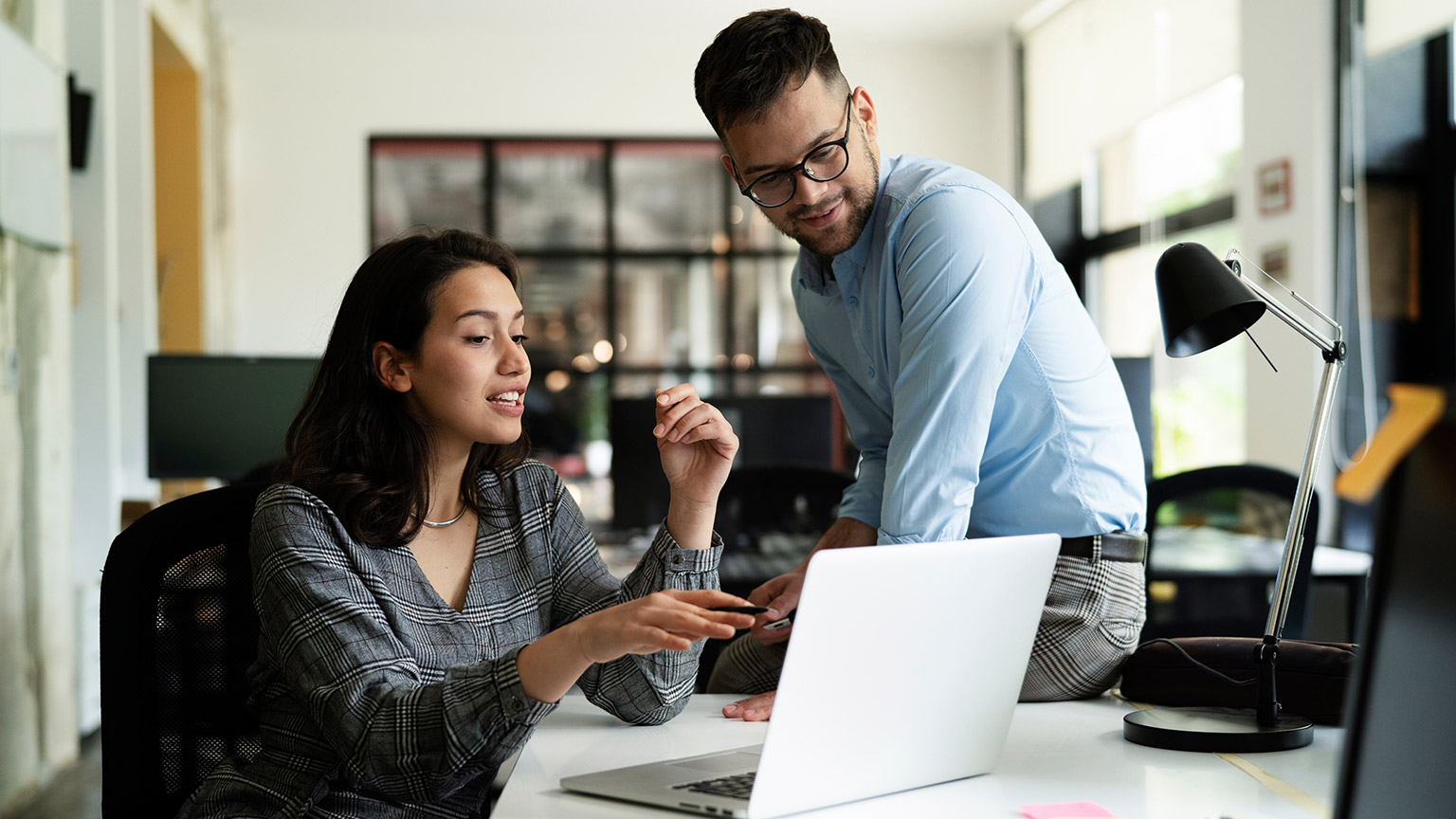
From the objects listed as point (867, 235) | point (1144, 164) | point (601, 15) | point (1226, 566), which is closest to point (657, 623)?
point (867, 235)

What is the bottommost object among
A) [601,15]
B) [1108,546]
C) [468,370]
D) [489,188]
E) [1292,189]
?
[1108,546]

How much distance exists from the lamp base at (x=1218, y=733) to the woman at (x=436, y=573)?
467mm

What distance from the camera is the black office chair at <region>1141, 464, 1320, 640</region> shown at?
2102mm

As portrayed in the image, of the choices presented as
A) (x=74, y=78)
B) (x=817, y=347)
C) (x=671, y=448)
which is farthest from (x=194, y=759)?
(x=74, y=78)

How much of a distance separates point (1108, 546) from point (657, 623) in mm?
698

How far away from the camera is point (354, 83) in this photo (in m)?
6.54

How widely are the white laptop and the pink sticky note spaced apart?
0.30 feet

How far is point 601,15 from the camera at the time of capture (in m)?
6.32

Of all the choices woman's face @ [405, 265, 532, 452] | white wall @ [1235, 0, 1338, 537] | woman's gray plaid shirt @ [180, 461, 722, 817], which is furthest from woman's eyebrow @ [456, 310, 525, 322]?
white wall @ [1235, 0, 1338, 537]

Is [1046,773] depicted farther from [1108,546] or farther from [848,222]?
[848,222]

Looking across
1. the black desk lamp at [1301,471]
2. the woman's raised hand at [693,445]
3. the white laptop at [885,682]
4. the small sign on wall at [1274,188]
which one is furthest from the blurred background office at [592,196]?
the white laptop at [885,682]

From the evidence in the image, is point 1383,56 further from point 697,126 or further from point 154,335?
point 154,335

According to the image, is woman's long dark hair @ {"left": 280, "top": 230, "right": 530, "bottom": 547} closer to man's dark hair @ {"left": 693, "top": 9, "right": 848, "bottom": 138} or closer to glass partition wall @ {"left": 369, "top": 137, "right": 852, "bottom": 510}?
man's dark hair @ {"left": 693, "top": 9, "right": 848, "bottom": 138}

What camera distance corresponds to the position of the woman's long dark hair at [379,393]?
1370 millimetres
